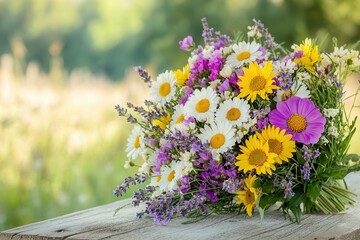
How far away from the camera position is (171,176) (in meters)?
1.75

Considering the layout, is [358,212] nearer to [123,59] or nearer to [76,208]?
[76,208]

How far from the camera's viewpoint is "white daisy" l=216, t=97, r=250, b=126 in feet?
5.51

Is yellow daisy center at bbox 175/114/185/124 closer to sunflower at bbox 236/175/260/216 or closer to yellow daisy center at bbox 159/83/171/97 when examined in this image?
yellow daisy center at bbox 159/83/171/97

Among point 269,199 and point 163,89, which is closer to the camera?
point 269,199

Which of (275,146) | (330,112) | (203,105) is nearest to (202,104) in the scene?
(203,105)

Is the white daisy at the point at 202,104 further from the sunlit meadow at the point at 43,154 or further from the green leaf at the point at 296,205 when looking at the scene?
the sunlit meadow at the point at 43,154

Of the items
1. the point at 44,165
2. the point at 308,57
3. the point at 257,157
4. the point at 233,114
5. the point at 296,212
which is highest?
the point at 44,165

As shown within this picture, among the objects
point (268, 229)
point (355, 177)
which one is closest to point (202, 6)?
point (355, 177)

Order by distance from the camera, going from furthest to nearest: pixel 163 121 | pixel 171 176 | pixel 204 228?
pixel 163 121, pixel 171 176, pixel 204 228

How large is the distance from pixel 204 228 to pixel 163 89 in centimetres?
41

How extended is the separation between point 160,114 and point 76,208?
2.43 meters

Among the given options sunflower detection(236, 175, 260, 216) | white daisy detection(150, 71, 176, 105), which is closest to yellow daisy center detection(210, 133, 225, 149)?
sunflower detection(236, 175, 260, 216)

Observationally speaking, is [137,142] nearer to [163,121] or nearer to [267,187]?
[163,121]

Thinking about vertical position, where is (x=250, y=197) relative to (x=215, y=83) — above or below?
below
